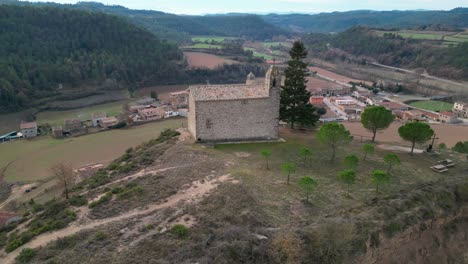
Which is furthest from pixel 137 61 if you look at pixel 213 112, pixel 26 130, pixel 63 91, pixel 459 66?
pixel 459 66

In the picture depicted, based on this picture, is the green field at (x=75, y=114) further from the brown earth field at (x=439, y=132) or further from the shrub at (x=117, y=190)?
the shrub at (x=117, y=190)

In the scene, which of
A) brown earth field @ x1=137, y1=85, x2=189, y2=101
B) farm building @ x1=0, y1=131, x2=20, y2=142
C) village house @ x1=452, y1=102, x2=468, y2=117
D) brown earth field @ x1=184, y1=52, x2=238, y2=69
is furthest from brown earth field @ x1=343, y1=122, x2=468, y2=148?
brown earth field @ x1=184, y1=52, x2=238, y2=69

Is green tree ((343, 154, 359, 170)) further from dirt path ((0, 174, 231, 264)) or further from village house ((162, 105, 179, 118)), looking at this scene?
village house ((162, 105, 179, 118))

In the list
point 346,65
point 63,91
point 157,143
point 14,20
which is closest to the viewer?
point 157,143

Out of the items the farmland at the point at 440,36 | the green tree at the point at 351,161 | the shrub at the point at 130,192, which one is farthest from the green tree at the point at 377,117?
the farmland at the point at 440,36

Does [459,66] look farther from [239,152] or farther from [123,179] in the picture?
[123,179]
